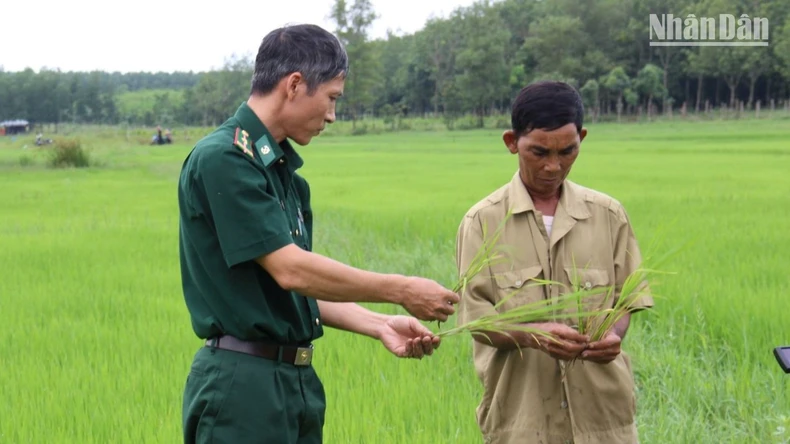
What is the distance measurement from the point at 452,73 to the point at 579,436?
72560 millimetres

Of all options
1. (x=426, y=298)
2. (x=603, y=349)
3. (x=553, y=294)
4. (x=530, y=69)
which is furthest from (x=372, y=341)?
(x=530, y=69)

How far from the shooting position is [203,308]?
2.13m

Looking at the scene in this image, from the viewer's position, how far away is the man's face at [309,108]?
2.08 metres

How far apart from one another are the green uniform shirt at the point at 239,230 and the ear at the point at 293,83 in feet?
0.36

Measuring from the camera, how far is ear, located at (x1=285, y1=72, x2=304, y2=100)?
2053mm

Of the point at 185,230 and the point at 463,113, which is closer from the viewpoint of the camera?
the point at 185,230

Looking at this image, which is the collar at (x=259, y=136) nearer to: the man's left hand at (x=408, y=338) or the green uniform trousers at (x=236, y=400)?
the green uniform trousers at (x=236, y=400)

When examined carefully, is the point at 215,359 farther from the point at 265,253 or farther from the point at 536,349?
the point at 536,349

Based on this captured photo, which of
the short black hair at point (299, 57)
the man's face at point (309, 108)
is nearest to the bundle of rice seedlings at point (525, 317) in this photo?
the man's face at point (309, 108)

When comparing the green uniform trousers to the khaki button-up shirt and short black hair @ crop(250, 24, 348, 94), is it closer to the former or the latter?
the khaki button-up shirt

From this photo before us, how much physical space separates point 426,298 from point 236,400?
1.66ft

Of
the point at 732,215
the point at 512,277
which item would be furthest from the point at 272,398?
the point at 732,215

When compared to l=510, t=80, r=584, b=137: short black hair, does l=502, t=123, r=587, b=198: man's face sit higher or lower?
lower

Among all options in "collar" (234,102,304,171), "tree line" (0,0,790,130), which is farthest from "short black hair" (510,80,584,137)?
"tree line" (0,0,790,130)
